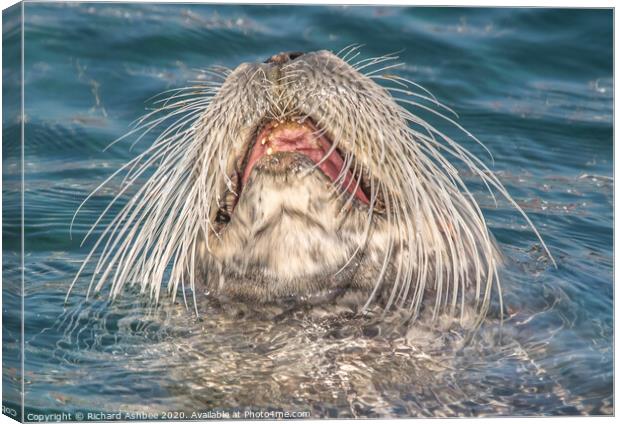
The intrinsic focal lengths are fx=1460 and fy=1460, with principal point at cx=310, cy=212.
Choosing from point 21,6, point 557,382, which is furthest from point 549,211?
point 21,6

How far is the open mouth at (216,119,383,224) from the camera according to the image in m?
6.36

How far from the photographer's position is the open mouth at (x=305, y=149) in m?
6.36

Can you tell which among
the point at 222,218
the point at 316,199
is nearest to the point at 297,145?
the point at 316,199

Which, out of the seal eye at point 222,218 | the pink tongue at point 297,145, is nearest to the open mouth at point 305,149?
the pink tongue at point 297,145

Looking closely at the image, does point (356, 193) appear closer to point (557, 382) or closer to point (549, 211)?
point (557, 382)

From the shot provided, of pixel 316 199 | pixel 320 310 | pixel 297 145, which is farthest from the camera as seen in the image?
pixel 320 310

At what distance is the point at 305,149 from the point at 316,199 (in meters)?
0.24

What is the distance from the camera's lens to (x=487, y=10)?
8648 mm

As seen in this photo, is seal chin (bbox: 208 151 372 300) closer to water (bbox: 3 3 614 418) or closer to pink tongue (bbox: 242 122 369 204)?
pink tongue (bbox: 242 122 369 204)

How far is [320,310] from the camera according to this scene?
6652mm

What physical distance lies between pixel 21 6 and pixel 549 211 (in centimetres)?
324

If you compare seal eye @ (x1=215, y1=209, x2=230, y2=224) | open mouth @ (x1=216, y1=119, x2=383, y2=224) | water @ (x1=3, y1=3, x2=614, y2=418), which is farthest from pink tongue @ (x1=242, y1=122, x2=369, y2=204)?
water @ (x1=3, y1=3, x2=614, y2=418)

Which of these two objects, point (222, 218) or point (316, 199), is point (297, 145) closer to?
point (316, 199)

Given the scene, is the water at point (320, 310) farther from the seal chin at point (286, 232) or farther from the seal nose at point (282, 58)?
the seal nose at point (282, 58)
